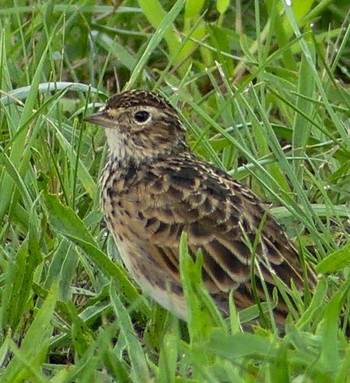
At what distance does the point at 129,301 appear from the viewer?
571cm

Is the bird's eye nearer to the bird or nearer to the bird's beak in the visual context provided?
the bird

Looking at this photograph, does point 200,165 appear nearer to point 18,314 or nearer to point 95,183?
point 95,183

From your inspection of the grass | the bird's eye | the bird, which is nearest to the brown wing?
the bird

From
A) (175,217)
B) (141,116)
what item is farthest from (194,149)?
(175,217)

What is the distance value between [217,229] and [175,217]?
0.21 metres

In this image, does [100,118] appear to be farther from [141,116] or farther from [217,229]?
[217,229]

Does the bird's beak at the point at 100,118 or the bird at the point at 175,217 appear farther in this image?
the bird's beak at the point at 100,118

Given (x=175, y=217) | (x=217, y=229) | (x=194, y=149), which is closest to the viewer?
(x=217, y=229)

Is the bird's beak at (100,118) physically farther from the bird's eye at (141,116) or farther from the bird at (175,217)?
the bird's eye at (141,116)

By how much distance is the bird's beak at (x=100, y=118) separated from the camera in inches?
244

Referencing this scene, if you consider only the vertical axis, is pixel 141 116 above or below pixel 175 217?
above

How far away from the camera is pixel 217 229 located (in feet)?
18.6

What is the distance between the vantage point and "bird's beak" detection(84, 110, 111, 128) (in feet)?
20.3

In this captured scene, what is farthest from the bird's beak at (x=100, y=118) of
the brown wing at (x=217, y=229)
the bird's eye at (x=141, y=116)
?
the brown wing at (x=217, y=229)
